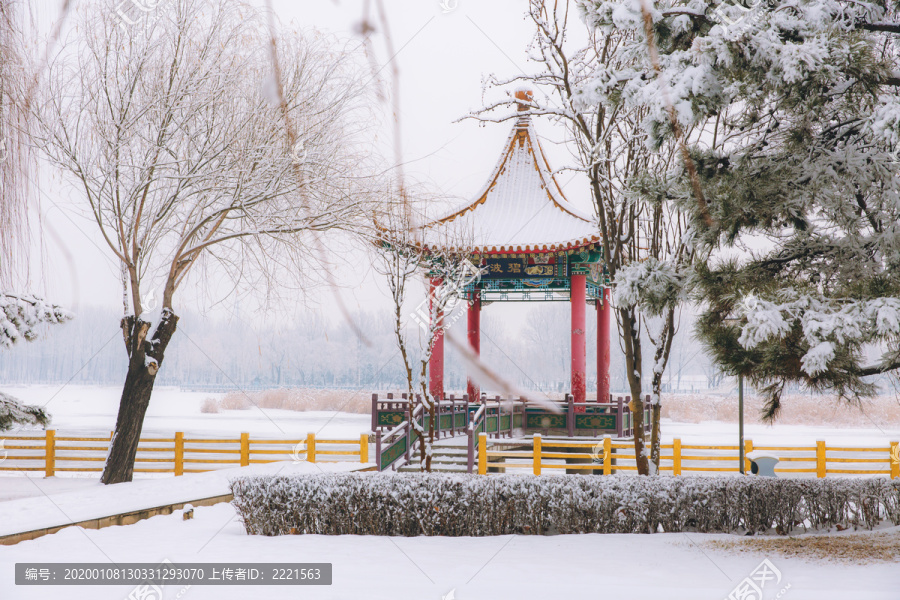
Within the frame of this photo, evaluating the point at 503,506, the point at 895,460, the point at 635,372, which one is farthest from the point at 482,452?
the point at 895,460

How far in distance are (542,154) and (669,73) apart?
1168 centimetres

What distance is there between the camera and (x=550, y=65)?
7867 millimetres

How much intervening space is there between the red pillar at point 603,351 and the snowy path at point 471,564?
24.7 ft

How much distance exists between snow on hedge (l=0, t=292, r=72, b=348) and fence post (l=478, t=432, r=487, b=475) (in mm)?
7322

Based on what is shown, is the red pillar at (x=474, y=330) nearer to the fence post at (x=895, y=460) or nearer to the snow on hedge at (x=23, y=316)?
the fence post at (x=895, y=460)

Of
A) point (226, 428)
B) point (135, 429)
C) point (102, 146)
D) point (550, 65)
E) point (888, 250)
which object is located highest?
point (550, 65)

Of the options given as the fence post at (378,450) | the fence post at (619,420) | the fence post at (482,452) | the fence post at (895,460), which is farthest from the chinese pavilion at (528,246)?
the fence post at (895,460)

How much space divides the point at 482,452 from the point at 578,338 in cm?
304

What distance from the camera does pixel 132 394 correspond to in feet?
31.6

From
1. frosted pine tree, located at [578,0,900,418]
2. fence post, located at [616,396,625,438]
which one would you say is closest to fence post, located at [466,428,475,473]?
fence post, located at [616,396,625,438]

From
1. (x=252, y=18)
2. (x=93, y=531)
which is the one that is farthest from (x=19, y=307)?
(x=252, y=18)

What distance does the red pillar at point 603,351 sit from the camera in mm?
14539

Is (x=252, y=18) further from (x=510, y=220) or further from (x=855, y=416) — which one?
(x=855, y=416)

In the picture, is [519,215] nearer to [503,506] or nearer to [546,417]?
[546,417]
